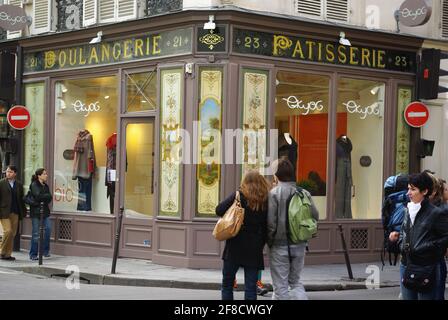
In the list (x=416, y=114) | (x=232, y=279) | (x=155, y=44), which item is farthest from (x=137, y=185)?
(x=232, y=279)

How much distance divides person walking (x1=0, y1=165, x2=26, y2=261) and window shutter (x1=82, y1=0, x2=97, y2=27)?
348 cm

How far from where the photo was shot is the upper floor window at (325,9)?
16781mm

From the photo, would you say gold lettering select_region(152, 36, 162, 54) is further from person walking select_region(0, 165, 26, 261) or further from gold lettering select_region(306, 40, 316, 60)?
person walking select_region(0, 165, 26, 261)

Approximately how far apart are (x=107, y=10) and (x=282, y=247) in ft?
30.6

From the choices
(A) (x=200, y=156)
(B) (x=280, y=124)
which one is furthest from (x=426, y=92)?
(A) (x=200, y=156)

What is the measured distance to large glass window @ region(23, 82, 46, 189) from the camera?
1909 centimetres

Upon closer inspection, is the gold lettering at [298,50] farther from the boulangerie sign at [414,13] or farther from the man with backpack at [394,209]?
the man with backpack at [394,209]

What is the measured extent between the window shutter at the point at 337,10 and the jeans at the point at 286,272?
323 inches

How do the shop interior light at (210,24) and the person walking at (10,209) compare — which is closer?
the shop interior light at (210,24)

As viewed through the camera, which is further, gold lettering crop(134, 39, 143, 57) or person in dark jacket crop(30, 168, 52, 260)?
person in dark jacket crop(30, 168, 52, 260)

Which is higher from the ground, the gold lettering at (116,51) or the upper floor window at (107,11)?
the upper floor window at (107,11)

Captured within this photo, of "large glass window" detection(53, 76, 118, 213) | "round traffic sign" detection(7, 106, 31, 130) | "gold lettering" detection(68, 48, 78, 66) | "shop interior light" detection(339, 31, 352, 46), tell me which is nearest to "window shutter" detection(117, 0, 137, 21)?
"large glass window" detection(53, 76, 118, 213)

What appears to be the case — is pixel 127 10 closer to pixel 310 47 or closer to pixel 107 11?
pixel 107 11

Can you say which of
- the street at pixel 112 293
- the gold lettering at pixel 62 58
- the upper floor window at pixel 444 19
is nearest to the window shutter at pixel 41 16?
the gold lettering at pixel 62 58
